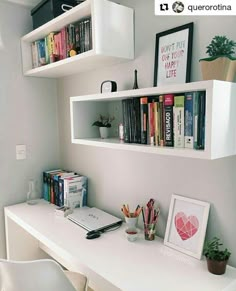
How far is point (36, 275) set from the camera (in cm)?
124

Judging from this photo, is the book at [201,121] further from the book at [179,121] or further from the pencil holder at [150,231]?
the pencil holder at [150,231]

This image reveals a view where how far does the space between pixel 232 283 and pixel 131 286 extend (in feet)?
1.39

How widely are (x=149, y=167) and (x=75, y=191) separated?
0.72 meters

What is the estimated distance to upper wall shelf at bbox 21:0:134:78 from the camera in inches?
58.9

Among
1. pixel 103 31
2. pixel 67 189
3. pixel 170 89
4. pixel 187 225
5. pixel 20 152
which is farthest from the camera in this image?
pixel 20 152

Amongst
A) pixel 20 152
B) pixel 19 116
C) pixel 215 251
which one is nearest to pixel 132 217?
pixel 215 251

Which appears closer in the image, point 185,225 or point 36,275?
point 36,275

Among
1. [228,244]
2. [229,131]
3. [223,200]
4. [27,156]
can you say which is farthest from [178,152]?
[27,156]

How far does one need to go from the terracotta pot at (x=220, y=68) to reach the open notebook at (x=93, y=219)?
107cm

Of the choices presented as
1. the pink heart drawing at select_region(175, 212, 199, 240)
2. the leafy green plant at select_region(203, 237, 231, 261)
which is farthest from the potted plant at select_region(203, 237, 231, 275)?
the pink heart drawing at select_region(175, 212, 199, 240)

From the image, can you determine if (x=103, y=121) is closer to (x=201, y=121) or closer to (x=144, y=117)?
(x=144, y=117)

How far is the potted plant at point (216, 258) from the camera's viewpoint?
1188 mm

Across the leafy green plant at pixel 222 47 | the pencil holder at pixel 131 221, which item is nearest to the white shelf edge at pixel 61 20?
the leafy green plant at pixel 222 47

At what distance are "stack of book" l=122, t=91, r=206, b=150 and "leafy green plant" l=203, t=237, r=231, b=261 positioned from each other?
479 millimetres
